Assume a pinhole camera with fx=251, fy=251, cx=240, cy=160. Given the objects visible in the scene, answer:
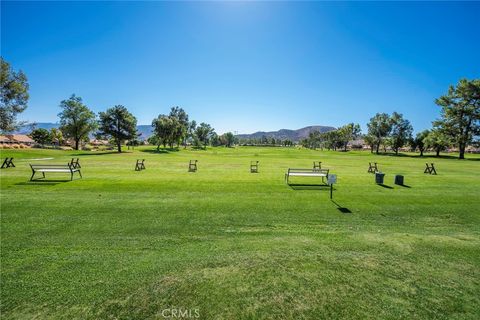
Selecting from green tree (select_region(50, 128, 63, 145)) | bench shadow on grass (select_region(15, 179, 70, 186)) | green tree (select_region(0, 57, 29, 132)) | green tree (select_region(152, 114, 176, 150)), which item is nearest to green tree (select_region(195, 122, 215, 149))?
green tree (select_region(152, 114, 176, 150))

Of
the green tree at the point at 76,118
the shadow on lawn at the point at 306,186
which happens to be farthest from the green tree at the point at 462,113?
the green tree at the point at 76,118

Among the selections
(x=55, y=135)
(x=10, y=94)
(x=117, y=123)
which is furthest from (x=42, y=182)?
(x=55, y=135)

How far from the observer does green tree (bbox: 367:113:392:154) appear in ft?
332

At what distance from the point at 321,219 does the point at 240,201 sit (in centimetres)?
413

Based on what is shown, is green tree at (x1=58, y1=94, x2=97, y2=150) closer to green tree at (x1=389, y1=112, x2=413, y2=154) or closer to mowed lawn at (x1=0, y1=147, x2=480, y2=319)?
mowed lawn at (x1=0, y1=147, x2=480, y2=319)

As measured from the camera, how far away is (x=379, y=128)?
102m

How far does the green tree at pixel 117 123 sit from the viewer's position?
72.1 metres

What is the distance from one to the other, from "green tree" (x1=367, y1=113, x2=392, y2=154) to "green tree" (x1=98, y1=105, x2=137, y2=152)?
91.7m

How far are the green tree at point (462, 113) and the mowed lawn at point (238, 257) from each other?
73.8 m

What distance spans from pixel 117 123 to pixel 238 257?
76316mm

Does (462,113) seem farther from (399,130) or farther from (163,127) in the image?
(163,127)

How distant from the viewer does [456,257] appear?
279 inches

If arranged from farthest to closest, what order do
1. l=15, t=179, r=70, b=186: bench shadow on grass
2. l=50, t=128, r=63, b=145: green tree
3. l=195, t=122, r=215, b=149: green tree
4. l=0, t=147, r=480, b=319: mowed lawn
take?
l=195, t=122, r=215, b=149: green tree
l=50, t=128, r=63, b=145: green tree
l=15, t=179, r=70, b=186: bench shadow on grass
l=0, t=147, r=480, b=319: mowed lawn

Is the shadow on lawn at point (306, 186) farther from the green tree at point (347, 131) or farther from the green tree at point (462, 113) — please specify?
the green tree at point (347, 131)
